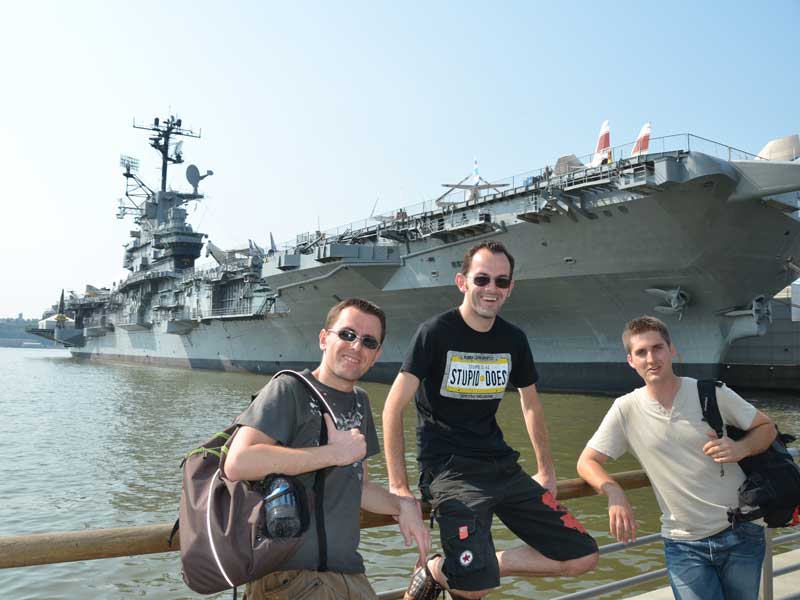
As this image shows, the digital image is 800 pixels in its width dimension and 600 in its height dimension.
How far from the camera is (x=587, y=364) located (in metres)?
19.3

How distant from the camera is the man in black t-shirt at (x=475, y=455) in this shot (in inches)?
92.2

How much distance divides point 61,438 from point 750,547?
1364 cm

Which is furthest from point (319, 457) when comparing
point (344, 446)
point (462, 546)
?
point (462, 546)

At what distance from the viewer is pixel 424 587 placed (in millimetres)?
2441

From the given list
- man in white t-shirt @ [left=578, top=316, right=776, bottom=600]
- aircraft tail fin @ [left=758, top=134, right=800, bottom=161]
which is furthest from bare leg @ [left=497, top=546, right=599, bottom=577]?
aircraft tail fin @ [left=758, top=134, right=800, bottom=161]

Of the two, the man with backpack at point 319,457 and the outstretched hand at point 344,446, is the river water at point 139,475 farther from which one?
the outstretched hand at point 344,446

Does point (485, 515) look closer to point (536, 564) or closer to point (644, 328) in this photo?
point (536, 564)

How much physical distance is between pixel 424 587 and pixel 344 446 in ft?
3.10

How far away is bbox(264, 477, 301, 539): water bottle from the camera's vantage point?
163 centimetres

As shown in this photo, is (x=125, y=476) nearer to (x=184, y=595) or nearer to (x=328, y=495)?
(x=184, y=595)

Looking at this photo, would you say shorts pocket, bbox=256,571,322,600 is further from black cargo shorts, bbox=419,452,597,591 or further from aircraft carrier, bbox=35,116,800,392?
aircraft carrier, bbox=35,116,800,392

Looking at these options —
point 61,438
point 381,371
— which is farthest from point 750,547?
point 381,371

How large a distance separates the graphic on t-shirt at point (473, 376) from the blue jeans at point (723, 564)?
0.95m

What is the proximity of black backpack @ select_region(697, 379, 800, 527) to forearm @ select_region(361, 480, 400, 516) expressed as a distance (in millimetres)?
1250
